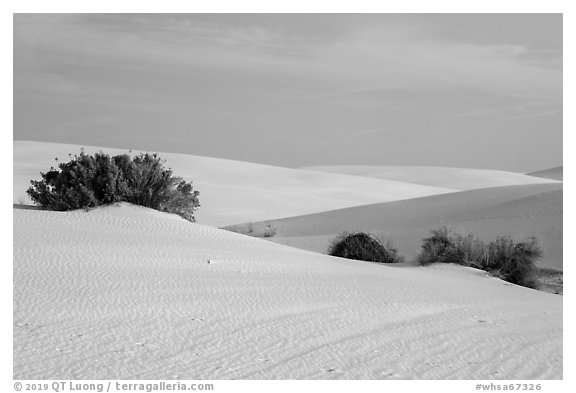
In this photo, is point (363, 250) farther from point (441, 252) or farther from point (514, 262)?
point (514, 262)

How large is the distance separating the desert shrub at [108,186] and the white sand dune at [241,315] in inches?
58.7

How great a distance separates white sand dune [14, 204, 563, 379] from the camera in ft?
18.8

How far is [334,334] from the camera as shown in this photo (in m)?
6.70

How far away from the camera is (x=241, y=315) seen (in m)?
7.11

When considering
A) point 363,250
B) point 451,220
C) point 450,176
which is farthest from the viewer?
point 450,176

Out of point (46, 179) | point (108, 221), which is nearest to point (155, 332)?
point (108, 221)

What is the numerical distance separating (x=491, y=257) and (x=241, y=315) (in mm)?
7283

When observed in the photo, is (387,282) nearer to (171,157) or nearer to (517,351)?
(517,351)

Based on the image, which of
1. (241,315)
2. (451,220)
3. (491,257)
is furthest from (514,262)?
(451,220)

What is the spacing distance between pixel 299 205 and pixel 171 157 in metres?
20.9

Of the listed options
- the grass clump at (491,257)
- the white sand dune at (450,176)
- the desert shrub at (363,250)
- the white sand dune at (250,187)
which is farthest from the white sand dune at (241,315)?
the white sand dune at (450,176)

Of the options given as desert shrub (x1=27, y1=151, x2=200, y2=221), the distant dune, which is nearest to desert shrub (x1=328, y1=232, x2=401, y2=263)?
desert shrub (x1=27, y1=151, x2=200, y2=221)

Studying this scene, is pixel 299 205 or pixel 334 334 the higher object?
pixel 299 205
